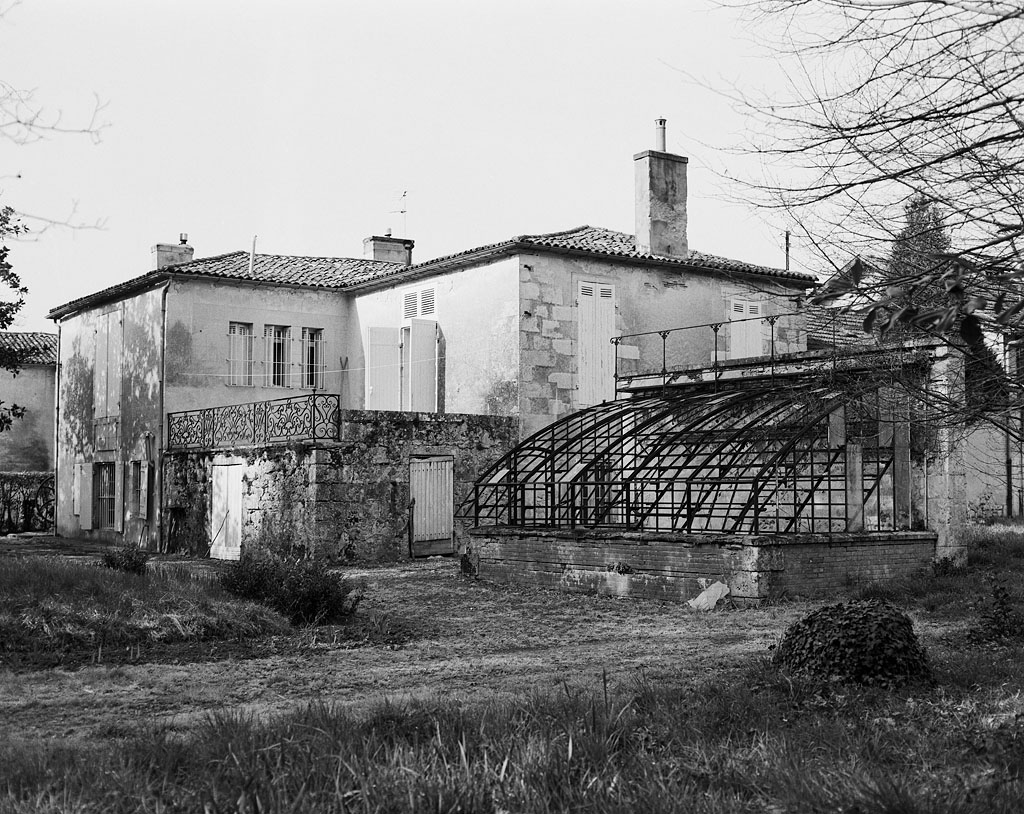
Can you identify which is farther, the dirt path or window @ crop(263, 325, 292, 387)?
window @ crop(263, 325, 292, 387)

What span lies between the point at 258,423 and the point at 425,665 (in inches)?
539

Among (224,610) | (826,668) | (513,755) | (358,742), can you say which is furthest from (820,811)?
(224,610)

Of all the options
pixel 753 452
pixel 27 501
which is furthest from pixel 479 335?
pixel 27 501

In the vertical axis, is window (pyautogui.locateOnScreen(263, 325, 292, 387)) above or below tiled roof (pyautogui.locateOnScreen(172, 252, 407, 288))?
below

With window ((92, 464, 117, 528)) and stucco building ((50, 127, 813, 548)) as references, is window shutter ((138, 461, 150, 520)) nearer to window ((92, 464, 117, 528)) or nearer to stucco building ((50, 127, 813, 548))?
stucco building ((50, 127, 813, 548))

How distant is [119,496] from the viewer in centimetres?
2581

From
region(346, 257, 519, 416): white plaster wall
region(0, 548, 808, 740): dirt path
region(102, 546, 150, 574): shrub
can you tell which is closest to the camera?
region(0, 548, 808, 740): dirt path

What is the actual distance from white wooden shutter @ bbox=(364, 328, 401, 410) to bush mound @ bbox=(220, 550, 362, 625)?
1203 centimetres

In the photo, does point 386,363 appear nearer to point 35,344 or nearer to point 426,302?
point 426,302

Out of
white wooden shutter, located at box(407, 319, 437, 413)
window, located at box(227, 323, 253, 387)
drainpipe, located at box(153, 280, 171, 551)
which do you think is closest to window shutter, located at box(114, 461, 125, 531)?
drainpipe, located at box(153, 280, 171, 551)

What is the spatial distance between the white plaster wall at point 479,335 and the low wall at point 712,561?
6208mm

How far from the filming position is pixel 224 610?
35.3ft

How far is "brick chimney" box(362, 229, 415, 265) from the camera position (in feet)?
96.0

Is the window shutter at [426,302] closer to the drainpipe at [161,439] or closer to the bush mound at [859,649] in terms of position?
the drainpipe at [161,439]
